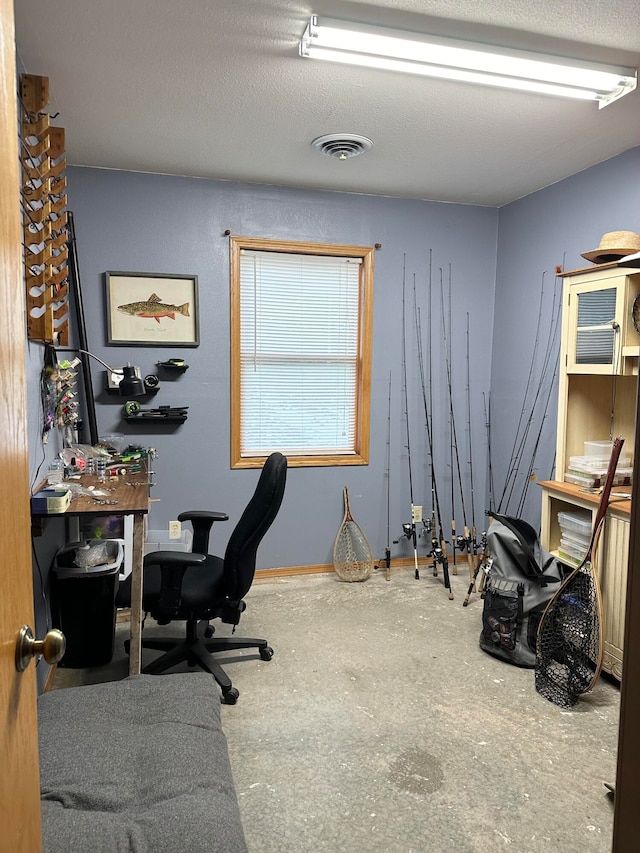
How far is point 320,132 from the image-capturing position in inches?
116

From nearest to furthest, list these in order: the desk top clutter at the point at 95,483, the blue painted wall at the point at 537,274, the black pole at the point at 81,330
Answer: the desk top clutter at the point at 95,483 < the blue painted wall at the point at 537,274 < the black pole at the point at 81,330

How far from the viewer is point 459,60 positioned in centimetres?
219

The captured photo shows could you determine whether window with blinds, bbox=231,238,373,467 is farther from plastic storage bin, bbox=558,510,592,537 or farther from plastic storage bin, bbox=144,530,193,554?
plastic storage bin, bbox=558,510,592,537

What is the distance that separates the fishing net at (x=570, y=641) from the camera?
2.47 metres

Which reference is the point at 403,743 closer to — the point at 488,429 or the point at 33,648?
the point at 33,648

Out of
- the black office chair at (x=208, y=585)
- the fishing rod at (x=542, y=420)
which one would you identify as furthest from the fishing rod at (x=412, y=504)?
the black office chair at (x=208, y=585)

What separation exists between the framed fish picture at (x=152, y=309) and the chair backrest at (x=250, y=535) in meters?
1.58

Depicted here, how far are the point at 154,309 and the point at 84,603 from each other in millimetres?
1894

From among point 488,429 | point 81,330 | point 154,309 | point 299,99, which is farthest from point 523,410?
point 81,330

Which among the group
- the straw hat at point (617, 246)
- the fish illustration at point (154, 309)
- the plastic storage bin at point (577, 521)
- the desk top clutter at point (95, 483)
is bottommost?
the plastic storage bin at point (577, 521)

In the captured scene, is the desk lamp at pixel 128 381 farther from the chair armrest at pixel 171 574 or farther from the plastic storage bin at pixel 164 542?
the chair armrest at pixel 171 574

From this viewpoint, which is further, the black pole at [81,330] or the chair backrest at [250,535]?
the black pole at [81,330]

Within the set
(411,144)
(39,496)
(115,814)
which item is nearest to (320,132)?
(411,144)

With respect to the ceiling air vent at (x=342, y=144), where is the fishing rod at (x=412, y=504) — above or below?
below
